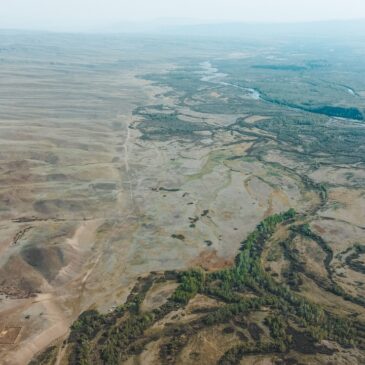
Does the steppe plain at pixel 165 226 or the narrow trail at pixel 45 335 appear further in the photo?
the steppe plain at pixel 165 226

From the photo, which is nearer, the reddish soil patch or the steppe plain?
the reddish soil patch

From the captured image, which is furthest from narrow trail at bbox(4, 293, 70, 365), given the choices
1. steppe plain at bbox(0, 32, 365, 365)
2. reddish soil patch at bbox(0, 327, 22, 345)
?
reddish soil patch at bbox(0, 327, 22, 345)

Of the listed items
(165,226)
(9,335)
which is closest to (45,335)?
(9,335)

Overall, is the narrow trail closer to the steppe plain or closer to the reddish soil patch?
the steppe plain

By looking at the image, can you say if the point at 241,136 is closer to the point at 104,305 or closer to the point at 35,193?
the point at 35,193

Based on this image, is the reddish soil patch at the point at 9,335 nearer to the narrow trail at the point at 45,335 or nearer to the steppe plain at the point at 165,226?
the steppe plain at the point at 165,226

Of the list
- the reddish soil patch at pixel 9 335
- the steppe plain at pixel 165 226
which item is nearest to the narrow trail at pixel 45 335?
the steppe plain at pixel 165 226

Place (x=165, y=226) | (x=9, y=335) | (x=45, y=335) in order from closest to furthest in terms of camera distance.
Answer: (x=9, y=335) → (x=45, y=335) → (x=165, y=226)

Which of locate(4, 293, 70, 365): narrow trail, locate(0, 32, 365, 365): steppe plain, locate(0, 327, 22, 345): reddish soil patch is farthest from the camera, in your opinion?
locate(0, 32, 365, 365): steppe plain

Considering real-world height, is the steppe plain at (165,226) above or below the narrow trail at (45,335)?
below

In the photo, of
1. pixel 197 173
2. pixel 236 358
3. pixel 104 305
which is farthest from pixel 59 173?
pixel 236 358

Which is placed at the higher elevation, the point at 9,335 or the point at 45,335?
the point at 9,335

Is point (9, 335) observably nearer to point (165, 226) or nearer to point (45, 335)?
point (45, 335)
